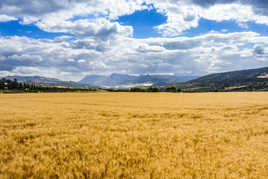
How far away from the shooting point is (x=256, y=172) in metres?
5.06

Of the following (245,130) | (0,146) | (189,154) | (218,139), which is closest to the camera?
(189,154)

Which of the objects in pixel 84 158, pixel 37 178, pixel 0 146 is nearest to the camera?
pixel 37 178

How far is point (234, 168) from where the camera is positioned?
17.6ft

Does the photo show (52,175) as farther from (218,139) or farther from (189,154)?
(218,139)

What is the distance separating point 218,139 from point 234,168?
3.35 m

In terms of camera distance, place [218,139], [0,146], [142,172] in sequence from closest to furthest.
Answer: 1. [142,172]
2. [0,146]
3. [218,139]

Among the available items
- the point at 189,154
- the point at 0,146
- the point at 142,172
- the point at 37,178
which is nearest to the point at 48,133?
the point at 0,146

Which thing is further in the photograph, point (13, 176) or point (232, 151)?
point (232, 151)

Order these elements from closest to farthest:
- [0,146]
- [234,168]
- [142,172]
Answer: [142,172]
[234,168]
[0,146]

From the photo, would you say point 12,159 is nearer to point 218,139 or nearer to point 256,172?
point 256,172

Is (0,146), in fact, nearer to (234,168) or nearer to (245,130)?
(234,168)

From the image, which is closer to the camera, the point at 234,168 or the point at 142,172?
the point at 142,172

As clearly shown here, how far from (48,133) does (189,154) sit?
7.15 meters

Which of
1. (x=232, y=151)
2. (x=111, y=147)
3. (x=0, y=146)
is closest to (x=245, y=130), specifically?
(x=232, y=151)
